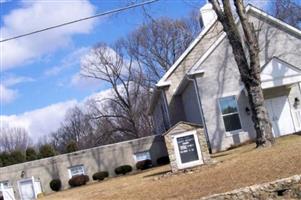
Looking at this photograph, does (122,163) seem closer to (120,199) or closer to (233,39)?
(233,39)

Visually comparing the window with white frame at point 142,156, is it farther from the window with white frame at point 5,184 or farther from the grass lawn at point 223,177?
the grass lawn at point 223,177

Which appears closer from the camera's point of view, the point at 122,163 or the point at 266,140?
the point at 266,140

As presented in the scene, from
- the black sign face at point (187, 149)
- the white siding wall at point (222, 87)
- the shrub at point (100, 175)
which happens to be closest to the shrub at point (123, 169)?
the shrub at point (100, 175)

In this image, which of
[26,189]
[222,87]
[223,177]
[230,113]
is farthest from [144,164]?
[223,177]

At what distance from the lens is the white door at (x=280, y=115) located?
2800 cm

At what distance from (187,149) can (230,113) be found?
9.68 meters

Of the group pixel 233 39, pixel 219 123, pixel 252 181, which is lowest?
pixel 252 181

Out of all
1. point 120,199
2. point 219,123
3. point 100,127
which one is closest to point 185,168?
point 120,199

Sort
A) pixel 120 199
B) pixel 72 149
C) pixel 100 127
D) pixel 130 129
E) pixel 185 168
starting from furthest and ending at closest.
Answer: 1. pixel 100 127
2. pixel 130 129
3. pixel 72 149
4. pixel 185 168
5. pixel 120 199

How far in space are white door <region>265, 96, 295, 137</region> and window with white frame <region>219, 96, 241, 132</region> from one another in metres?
1.86

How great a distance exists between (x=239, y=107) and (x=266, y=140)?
23.8 ft

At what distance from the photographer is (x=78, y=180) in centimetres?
3647

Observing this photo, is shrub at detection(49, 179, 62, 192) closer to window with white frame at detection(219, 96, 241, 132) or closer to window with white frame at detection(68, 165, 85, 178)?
window with white frame at detection(68, 165, 85, 178)

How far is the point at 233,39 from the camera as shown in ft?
69.1
